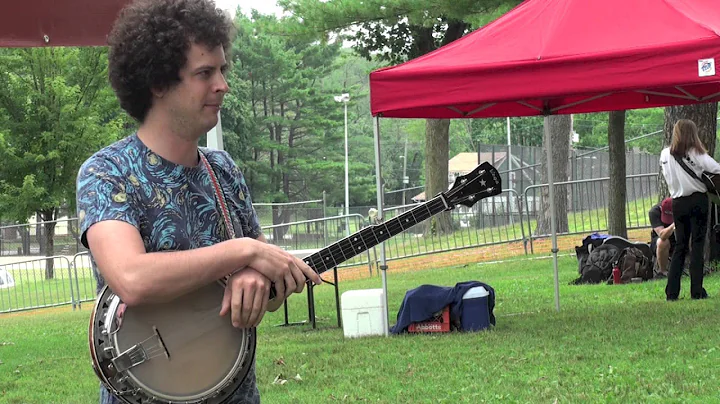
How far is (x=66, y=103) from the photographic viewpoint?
29812 mm

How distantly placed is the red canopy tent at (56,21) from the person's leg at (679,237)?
5.94 m

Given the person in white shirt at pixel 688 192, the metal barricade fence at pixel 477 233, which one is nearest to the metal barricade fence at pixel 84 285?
the metal barricade fence at pixel 477 233

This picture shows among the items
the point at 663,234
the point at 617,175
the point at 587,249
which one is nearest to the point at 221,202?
the point at 663,234

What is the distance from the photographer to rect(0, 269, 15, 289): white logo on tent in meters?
21.1

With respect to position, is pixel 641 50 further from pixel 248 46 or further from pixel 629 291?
pixel 248 46

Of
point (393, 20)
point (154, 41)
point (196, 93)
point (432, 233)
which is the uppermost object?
point (393, 20)

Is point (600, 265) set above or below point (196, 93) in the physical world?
below

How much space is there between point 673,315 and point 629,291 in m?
2.47

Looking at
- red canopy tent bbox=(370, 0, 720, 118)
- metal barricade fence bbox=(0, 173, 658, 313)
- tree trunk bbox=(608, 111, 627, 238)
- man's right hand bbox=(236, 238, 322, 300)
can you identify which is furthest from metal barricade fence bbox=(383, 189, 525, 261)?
man's right hand bbox=(236, 238, 322, 300)

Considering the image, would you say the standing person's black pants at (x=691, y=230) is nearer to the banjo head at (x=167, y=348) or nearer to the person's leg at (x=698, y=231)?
the person's leg at (x=698, y=231)

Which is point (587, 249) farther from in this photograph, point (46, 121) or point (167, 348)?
point (46, 121)

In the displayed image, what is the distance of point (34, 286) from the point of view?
21.0 metres

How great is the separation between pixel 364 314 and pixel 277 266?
756 cm

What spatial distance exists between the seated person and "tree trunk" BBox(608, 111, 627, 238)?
389 centimetres
